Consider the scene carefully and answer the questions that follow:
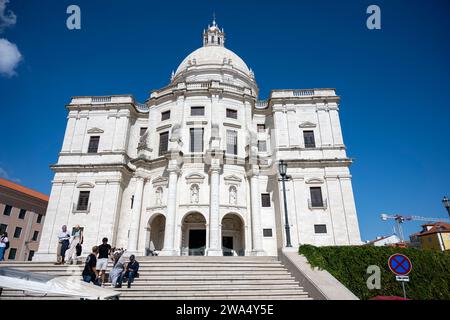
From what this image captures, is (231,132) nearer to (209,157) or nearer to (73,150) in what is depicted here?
(209,157)

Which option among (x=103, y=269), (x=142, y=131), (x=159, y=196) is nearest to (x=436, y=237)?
(x=159, y=196)

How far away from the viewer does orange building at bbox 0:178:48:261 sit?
3672cm

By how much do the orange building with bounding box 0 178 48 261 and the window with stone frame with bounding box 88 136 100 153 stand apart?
1879cm

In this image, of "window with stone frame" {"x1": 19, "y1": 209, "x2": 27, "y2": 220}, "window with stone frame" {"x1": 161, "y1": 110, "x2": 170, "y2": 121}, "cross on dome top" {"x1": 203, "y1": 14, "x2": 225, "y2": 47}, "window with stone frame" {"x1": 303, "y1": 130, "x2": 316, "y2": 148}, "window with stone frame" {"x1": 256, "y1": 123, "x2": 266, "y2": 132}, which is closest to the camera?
"window with stone frame" {"x1": 303, "y1": 130, "x2": 316, "y2": 148}

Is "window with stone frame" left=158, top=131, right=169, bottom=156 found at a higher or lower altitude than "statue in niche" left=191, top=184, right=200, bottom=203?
higher

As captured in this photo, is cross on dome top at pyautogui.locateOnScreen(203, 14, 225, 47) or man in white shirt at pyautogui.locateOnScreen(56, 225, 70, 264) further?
cross on dome top at pyautogui.locateOnScreen(203, 14, 225, 47)

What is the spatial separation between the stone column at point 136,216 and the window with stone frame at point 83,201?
5364 mm

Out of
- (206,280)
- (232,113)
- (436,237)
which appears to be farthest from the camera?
(436,237)

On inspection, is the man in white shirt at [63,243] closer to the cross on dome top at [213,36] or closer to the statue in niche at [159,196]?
the statue in niche at [159,196]

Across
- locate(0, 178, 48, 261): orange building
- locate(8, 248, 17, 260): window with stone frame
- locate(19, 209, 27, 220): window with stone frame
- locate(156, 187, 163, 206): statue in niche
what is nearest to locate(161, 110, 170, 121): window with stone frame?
locate(156, 187, 163, 206): statue in niche

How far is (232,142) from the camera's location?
27156 millimetres

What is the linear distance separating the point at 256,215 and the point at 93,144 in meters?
19.6

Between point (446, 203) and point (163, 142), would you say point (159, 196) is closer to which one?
point (163, 142)

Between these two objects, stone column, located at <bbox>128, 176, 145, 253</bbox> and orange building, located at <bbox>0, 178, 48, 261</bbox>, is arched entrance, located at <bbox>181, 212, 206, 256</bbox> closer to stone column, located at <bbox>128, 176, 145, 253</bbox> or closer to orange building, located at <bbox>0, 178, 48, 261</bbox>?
stone column, located at <bbox>128, 176, 145, 253</bbox>
